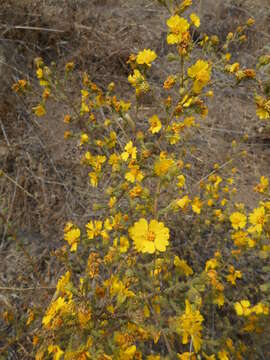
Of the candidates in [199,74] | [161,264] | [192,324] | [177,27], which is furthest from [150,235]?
[177,27]

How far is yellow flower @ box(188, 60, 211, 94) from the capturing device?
139cm

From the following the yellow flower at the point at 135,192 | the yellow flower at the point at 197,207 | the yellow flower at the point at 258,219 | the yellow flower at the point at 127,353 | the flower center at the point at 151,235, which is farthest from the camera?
the yellow flower at the point at 197,207

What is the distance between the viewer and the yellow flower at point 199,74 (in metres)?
1.39

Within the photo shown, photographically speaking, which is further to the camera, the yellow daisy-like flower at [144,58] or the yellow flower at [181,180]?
the yellow flower at [181,180]

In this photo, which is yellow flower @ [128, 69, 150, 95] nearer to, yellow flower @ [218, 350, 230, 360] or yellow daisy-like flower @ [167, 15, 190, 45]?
yellow daisy-like flower @ [167, 15, 190, 45]

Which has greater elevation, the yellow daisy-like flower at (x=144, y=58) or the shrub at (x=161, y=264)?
the yellow daisy-like flower at (x=144, y=58)

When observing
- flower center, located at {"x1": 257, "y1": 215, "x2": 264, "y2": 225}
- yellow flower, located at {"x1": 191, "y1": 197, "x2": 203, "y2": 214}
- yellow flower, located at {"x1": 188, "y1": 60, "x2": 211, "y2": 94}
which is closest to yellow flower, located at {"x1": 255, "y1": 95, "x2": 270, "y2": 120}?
yellow flower, located at {"x1": 188, "y1": 60, "x2": 211, "y2": 94}

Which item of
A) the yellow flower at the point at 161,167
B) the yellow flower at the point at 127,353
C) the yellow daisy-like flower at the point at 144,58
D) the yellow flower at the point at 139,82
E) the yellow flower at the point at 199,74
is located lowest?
the yellow flower at the point at 127,353

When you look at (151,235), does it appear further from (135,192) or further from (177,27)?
(177,27)

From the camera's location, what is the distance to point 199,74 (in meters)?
1.40

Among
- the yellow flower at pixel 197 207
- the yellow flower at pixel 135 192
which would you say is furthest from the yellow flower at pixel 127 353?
the yellow flower at pixel 197 207

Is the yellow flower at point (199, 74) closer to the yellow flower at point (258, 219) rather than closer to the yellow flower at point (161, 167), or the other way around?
the yellow flower at point (161, 167)

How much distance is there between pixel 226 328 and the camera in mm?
1975

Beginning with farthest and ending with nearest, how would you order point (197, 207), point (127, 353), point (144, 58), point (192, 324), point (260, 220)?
point (197, 207) → point (260, 220) → point (144, 58) → point (192, 324) → point (127, 353)
